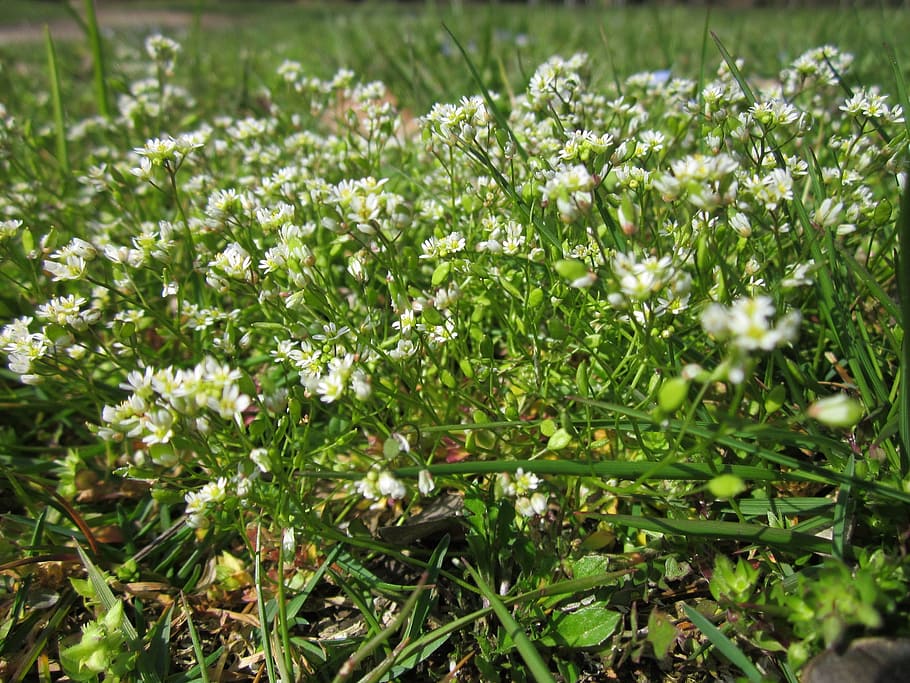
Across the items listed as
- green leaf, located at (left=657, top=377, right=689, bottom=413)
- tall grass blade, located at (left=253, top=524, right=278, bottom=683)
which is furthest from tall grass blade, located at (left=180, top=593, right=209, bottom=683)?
green leaf, located at (left=657, top=377, right=689, bottom=413)

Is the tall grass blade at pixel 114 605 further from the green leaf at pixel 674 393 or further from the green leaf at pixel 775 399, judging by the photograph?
the green leaf at pixel 775 399

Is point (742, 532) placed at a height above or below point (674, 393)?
below

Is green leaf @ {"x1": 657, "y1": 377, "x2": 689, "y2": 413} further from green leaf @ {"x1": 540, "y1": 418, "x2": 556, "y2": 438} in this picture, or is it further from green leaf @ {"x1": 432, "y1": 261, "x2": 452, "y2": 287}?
green leaf @ {"x1": 432, "y1": 261, "x2": 452, "y2": 287}

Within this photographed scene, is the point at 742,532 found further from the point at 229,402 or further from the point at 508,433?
the point at 229,402

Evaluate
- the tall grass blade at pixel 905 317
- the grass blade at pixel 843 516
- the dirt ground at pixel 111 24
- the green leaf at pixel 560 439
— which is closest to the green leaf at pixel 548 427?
the green leaf at pixel 560 439

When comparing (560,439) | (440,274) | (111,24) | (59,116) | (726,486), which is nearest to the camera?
(726,486)

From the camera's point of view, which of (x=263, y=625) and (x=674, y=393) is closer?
(x=674, y=393)

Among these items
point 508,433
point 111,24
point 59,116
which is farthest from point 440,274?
point 111,24

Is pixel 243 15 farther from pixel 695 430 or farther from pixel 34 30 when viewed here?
pixel 695 430
